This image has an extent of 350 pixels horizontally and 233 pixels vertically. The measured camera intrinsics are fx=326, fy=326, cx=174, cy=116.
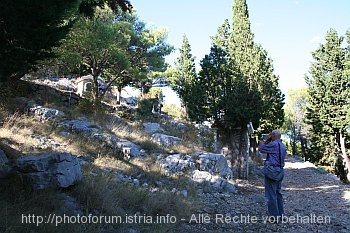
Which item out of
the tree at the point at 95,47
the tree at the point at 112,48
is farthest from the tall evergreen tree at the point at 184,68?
the tree at the point at 95,47

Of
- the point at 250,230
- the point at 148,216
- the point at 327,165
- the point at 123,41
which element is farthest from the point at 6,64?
the point at 327,165

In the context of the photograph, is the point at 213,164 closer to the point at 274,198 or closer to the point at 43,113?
the point at 274,198

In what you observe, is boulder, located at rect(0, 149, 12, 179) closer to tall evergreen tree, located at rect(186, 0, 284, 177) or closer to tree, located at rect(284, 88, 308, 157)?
tall evergreen tree, located at rect(186, 0, 284, 177)

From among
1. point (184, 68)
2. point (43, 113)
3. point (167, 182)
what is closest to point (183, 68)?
point (184, 68)

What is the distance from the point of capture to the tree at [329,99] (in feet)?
71.8

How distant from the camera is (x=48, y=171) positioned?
15.4 feet

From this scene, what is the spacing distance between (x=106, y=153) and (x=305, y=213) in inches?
216

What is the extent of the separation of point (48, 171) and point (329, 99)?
70.6ft

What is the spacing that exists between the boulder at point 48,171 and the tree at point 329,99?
2020 centimetres

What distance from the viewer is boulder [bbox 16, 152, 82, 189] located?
14.8 feet

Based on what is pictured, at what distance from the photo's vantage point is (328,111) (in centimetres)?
2227

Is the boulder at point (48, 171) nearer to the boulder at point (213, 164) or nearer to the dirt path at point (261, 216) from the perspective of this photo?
the dirt path at point (261, 216)

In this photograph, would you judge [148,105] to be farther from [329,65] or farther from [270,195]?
[270,195]

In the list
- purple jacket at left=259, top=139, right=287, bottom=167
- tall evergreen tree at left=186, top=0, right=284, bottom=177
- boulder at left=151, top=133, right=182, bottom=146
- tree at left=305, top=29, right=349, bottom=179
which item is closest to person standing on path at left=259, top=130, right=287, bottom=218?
purple jacket at left=259, top=139, right=287, bottom=167
